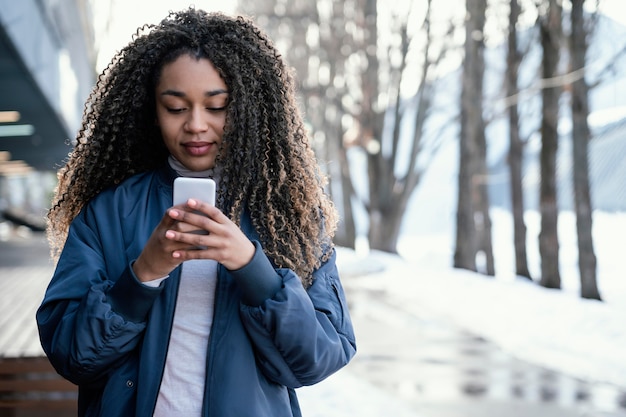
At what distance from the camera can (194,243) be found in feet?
5.16

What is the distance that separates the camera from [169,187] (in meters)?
1.89

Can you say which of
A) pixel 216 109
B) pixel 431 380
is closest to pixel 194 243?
pixel 216 109

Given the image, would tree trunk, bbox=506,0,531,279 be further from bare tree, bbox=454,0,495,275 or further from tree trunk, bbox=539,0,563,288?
tree trunk, bbox=539,0,563,288

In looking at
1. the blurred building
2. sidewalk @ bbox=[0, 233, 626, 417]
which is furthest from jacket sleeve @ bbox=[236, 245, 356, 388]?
sidewalk @ bbox=[0, 233, 626, 417]

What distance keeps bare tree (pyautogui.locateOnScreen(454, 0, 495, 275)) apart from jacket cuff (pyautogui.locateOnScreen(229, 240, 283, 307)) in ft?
46.4

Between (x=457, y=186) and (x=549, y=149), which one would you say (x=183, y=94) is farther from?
(x=457, y=186)

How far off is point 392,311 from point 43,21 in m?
6.09

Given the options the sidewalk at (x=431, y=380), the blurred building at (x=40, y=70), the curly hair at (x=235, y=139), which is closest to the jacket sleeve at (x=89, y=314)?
the curly hair at (x=235, y=139)

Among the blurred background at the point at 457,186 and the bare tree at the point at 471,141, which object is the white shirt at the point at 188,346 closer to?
the blurred background at the point at 457,186

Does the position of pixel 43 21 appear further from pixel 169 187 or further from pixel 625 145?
pixel 625 145

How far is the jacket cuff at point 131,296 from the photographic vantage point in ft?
5.46

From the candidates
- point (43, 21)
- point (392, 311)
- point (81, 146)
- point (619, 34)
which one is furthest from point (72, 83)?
point (81, 146)

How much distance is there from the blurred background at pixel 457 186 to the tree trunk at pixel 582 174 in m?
0.02

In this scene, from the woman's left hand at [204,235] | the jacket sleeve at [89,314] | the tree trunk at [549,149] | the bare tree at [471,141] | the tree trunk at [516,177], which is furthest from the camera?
the bare tree at [471,141]
